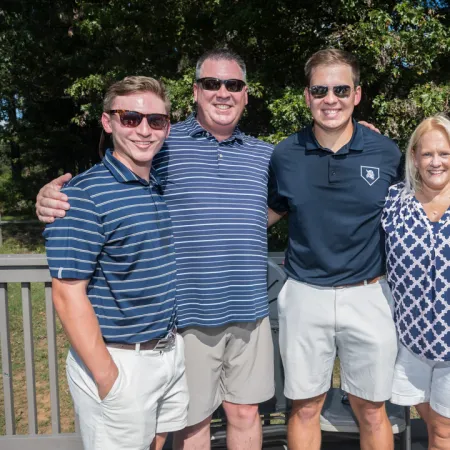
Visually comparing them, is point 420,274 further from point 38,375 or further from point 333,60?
point 38,375

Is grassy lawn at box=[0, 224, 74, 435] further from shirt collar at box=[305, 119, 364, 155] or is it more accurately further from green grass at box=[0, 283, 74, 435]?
shirt collar at box=[305, 119, 364, 155]

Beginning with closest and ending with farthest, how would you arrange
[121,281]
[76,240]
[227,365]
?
[76,240] → [121,281] → [227,365]

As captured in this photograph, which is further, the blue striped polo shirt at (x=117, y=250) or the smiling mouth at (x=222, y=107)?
the smiling mouth at (x=222, y=107)

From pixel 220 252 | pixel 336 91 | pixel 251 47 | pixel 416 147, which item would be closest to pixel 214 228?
pixel 220 252

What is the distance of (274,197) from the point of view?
2.72m

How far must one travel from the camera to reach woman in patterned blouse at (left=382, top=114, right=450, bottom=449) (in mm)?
2281

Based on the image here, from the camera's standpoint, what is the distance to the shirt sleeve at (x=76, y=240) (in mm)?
1829

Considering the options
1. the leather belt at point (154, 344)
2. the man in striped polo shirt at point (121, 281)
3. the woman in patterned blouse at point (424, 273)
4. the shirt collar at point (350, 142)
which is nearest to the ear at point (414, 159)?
the woman in patterned blouse at point (424, 273)

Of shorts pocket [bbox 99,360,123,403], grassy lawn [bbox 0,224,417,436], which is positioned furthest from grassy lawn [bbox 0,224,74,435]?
shorts pocket [bbox 99,360,123,403]

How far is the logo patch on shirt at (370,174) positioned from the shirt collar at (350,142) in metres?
0.10

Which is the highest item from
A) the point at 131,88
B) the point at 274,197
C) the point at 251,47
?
the point at 251,47

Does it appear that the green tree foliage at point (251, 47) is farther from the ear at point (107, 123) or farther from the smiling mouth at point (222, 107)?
the ear at point (107, 123)

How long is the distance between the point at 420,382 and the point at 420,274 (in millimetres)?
533

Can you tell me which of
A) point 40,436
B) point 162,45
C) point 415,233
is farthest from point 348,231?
point 162,45
